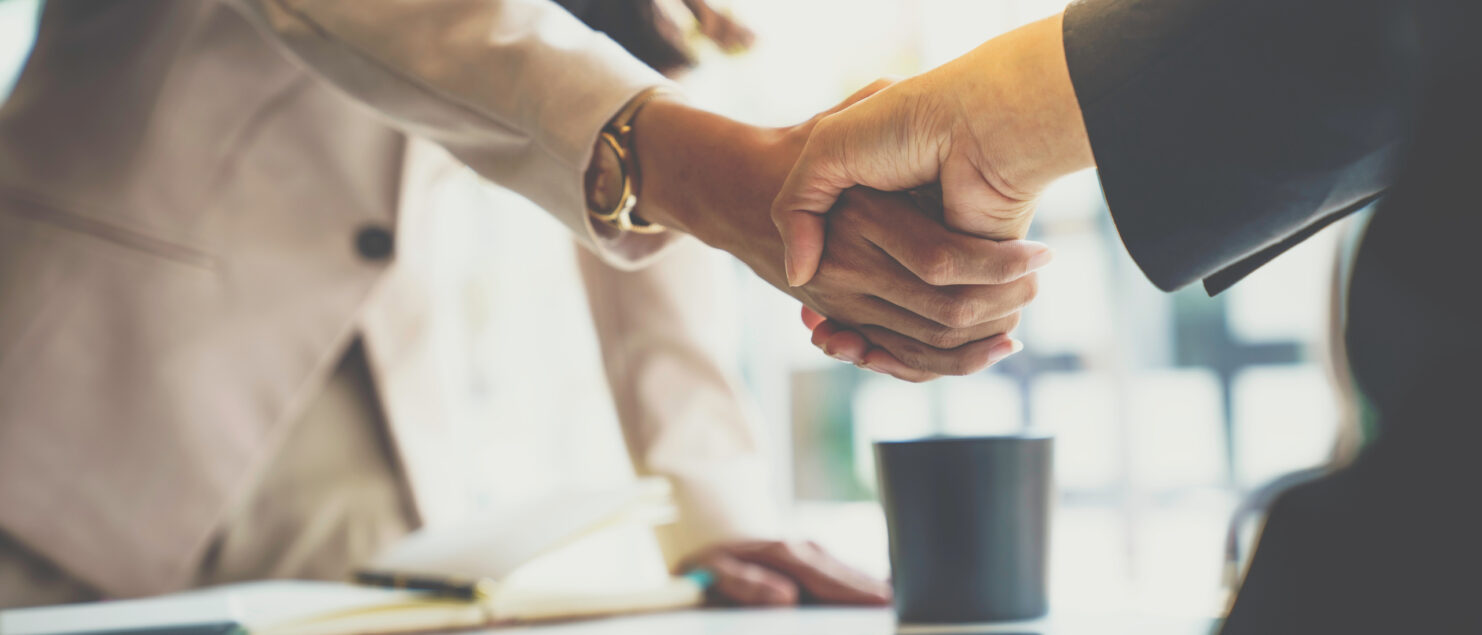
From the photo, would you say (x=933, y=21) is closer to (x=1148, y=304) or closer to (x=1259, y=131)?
(x=1148, y=304)

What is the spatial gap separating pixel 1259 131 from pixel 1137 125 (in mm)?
67

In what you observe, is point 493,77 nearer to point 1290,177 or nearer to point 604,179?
point 604,179

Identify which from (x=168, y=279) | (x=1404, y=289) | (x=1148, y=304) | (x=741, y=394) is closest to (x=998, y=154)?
(x=1404, y=289)

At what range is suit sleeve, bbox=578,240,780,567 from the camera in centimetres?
105

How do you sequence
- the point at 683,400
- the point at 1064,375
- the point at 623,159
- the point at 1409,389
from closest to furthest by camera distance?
the point at 1409,389 < the point at 623,159 < the point at 683,400 < the point at 1064,375

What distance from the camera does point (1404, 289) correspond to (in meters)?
0.25

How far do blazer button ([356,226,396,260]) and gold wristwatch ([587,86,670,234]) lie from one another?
363 millimetres

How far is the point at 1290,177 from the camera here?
1.60ft

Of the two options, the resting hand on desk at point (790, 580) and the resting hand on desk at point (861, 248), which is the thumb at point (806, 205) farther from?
the resting hand on desk at point (790, 580)

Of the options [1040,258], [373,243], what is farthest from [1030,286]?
[373,243]

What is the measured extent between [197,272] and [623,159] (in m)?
0.54

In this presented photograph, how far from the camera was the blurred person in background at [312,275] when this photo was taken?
75cm

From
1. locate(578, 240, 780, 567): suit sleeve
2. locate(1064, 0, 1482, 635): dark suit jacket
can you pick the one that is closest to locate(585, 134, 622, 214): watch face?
locate(578, 240, 780, 567): suit sleeve

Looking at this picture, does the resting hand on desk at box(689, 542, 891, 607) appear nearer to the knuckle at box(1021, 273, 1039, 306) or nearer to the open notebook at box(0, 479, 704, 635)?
the open notebook at box(0, 479, 704, 635)
